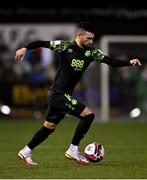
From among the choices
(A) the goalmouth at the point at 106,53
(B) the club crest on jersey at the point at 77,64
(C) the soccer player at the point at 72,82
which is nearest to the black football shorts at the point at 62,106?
(C) the soccer player at the point at 72,82

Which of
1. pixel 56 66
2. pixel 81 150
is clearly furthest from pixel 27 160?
pixel 56 66

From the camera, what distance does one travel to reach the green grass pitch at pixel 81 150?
29.3ft

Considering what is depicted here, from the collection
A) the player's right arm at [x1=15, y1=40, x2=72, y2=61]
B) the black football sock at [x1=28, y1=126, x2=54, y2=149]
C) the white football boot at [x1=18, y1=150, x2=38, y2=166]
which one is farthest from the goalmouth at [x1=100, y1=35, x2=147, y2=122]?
the player's right arm at [x1=15, y1=40, x2=72, y2=61]

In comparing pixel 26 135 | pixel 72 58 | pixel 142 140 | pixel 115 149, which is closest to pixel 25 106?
pixel 26 135

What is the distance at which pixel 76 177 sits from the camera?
28.0 feet

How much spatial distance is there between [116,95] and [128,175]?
13670 mm

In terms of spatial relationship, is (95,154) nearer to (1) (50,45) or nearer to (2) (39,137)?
(2) (39,137)

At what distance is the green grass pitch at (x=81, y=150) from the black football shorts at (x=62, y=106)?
72 centimetres

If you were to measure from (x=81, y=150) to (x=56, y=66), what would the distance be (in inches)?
377

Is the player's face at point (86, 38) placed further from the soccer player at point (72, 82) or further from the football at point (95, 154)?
the football at point (95, 154)

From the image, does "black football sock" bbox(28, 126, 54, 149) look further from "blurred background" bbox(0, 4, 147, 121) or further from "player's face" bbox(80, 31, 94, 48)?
"blurred background" bbox(0, 4, 147, 121)

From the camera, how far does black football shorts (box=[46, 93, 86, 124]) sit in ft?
32.3

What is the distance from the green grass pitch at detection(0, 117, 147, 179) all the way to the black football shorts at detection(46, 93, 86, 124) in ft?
2.35

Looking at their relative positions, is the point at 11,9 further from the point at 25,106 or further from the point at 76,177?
the point at 76,177
